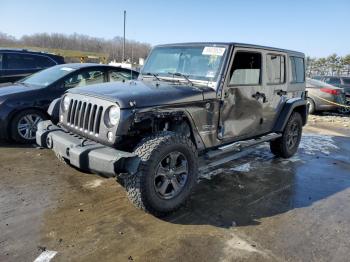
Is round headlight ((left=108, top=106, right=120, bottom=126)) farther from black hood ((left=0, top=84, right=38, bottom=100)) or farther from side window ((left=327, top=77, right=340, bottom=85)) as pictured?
side window ((left=327, top=77, right=340, bottom=85))

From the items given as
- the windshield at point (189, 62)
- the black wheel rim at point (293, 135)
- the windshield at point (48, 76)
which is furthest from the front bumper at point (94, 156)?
the black wheel rim at point (293, 135)

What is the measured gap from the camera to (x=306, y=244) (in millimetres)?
3393

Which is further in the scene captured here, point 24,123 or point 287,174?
point 24,123

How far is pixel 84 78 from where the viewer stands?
7.13 meters

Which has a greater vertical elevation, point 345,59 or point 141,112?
point 345,59

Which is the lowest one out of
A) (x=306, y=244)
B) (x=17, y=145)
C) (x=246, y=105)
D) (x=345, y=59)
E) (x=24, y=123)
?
(x=306, y=244)

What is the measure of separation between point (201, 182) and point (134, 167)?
1.82 meters

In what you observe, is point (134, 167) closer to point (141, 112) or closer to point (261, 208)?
point (141, 112)

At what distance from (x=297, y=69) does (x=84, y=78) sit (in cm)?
418

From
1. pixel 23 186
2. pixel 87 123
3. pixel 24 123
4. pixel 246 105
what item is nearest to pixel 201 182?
pixel 246 105

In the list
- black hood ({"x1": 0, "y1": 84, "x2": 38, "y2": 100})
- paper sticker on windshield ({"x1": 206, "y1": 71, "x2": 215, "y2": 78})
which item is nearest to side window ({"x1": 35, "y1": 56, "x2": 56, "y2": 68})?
black hood ({"x1": 0, "y1": 84, "x2": 38, "y2": 100})

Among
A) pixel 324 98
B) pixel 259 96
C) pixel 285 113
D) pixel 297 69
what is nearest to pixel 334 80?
pixel 324 98

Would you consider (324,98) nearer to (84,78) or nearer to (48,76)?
(84,78)

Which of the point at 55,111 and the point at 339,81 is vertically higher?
the point at 339,81
